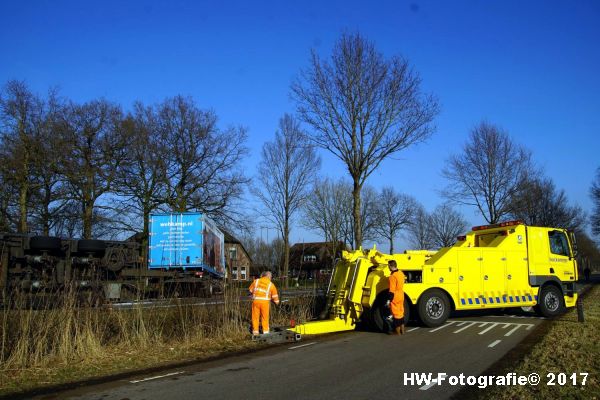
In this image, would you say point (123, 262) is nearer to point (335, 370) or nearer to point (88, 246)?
point (88, 246)

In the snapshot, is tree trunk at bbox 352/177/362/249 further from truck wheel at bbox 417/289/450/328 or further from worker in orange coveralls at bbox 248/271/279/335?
worker in orange coveralls at bbox 248/271/279/335

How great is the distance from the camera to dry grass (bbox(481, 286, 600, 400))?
607 centimetres

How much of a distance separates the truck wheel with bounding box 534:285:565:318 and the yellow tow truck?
0.03 meters

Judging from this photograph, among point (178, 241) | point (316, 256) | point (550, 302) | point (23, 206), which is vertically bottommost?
point (550, 302)

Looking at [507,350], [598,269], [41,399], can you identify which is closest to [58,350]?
[41,399]

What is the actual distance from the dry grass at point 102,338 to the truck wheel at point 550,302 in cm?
851

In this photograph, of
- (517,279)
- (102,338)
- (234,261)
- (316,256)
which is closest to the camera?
(102,338)

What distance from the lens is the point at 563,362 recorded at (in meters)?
7.68

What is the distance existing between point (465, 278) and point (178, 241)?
1355 centimetres

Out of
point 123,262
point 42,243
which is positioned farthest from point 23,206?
point 42,243

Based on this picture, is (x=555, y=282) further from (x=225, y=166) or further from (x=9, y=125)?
(x=9, y=125)

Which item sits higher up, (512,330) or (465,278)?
(465,278)

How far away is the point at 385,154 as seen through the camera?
1839 cm

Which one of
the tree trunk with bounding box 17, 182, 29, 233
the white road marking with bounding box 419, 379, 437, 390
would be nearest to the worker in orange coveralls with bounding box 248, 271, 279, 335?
the white road marking with bounding box 419, 379, 437, 390
